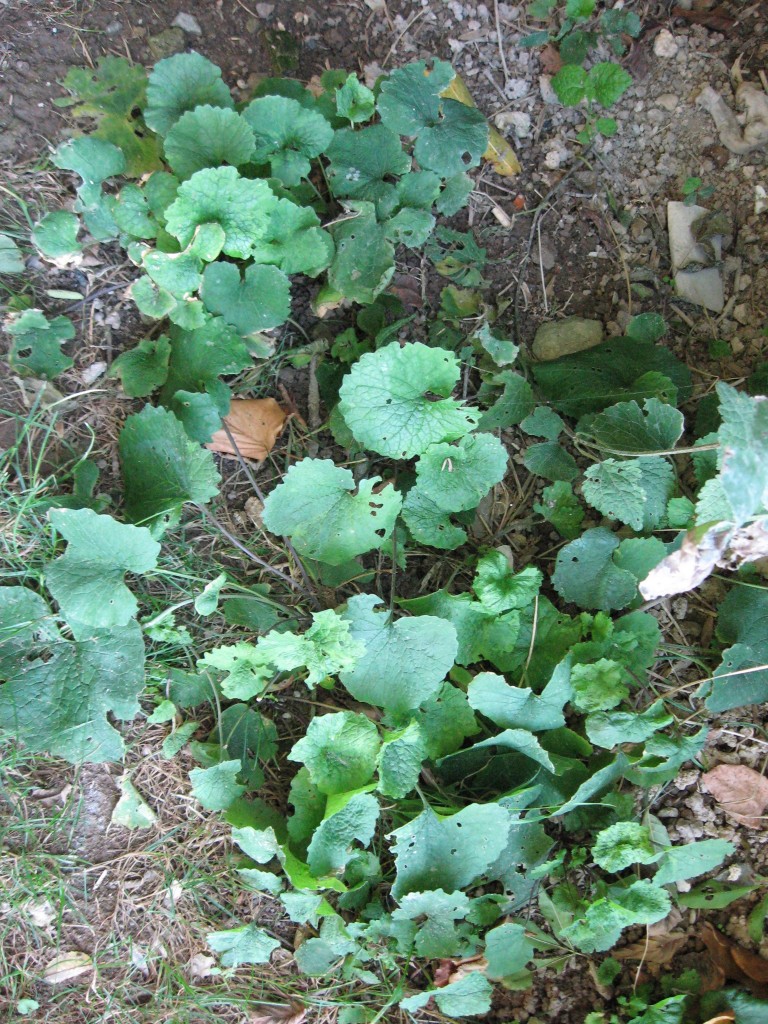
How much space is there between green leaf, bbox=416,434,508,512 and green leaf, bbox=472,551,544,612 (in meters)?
0.17

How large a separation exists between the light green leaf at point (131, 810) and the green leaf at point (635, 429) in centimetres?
152

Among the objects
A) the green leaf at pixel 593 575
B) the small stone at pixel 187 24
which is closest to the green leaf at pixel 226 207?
the small stone at pixel 187 24

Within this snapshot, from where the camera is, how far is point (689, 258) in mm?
2145

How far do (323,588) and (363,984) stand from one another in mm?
1054

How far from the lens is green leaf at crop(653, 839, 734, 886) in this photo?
1839 millimetres

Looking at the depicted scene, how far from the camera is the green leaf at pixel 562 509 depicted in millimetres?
2000

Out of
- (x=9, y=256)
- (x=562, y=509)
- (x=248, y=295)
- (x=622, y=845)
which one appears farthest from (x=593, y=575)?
(x=9, y=256)

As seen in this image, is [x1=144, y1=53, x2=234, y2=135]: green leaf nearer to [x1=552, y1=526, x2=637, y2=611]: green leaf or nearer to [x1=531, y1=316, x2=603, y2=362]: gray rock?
[x1=531, y1=316, x2=603, y2=362]: gray rock

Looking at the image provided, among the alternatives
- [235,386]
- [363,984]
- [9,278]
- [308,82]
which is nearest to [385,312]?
[235,386]

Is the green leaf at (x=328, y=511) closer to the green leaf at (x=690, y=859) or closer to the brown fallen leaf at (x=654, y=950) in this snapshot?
the green leaf at (x=690, y=859)

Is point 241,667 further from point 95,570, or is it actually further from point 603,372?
point 603,372

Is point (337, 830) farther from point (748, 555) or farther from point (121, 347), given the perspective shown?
→ point (121, 347)

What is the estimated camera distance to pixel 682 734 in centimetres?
201

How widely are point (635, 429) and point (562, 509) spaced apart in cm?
27
